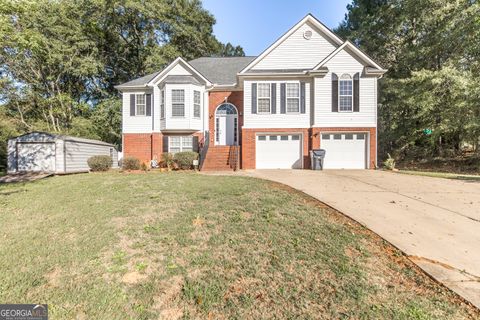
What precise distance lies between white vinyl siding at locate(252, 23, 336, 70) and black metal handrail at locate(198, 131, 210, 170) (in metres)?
5.43

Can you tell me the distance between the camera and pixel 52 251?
4117mm

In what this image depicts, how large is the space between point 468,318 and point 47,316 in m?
4.52

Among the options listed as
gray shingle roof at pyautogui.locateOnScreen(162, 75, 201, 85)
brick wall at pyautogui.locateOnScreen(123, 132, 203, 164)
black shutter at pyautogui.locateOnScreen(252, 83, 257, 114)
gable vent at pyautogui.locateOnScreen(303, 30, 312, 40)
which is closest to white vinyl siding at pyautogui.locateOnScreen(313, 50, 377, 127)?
gable vent at pyautogui.locateOnScreen(303, 30, 312, 40)

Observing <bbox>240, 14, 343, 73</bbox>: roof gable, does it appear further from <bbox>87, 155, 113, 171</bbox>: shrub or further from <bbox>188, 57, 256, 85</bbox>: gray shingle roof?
<bbox>87, 155, 113, 171</bbox>: shrub

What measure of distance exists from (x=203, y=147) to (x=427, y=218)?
12.4 metres

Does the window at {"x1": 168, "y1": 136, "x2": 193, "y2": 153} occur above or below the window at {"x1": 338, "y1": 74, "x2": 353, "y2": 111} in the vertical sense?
below

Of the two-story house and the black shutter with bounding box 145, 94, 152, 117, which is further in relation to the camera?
the black shutter with bounding box 145, 94, 152, 117

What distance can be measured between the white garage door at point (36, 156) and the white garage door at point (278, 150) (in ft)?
42.6

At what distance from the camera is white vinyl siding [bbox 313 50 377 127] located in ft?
49.4

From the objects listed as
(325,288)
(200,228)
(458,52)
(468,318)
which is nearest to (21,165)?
(200,228)

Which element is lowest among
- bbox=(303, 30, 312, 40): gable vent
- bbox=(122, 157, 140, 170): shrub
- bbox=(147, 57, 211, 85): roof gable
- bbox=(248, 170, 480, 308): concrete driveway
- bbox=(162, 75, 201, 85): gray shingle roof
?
bbox=(248, 170, 480, 308): concrete driveway

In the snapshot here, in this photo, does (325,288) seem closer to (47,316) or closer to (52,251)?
(47,316)

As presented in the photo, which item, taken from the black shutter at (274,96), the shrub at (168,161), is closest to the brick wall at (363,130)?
the black shutter at (274,96)

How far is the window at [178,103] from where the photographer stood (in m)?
16.6
